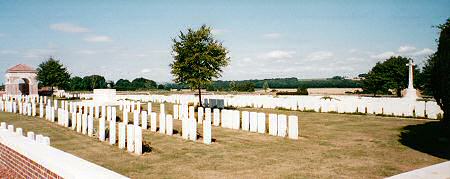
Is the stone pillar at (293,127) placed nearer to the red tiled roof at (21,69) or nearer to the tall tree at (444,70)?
the tall tree at (444,70)

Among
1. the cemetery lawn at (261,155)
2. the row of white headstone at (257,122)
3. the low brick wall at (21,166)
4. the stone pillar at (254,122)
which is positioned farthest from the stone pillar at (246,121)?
the low brick wall at (21,166)

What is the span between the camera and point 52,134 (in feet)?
43.8

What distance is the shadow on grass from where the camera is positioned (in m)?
9.63

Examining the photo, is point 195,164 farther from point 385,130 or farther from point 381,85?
point 381,85

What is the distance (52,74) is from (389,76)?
43142 millimetres

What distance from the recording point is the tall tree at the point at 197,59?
69.3 ft

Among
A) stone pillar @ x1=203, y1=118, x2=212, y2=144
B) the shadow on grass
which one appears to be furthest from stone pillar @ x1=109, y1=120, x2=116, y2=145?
the shadow on grass

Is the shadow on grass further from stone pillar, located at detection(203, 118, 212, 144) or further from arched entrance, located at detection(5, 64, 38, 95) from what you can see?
arched entrance, located at detection(5, 64, 38, 95)

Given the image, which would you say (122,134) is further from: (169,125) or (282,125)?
(282,125)

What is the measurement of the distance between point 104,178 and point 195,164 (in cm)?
423

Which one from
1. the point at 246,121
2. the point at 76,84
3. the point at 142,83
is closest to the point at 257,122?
the point at 246,121

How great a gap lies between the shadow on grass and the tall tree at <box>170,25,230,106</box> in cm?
1108

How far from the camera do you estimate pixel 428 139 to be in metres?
11.6

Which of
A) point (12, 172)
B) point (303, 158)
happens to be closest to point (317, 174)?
point (303, 158)
